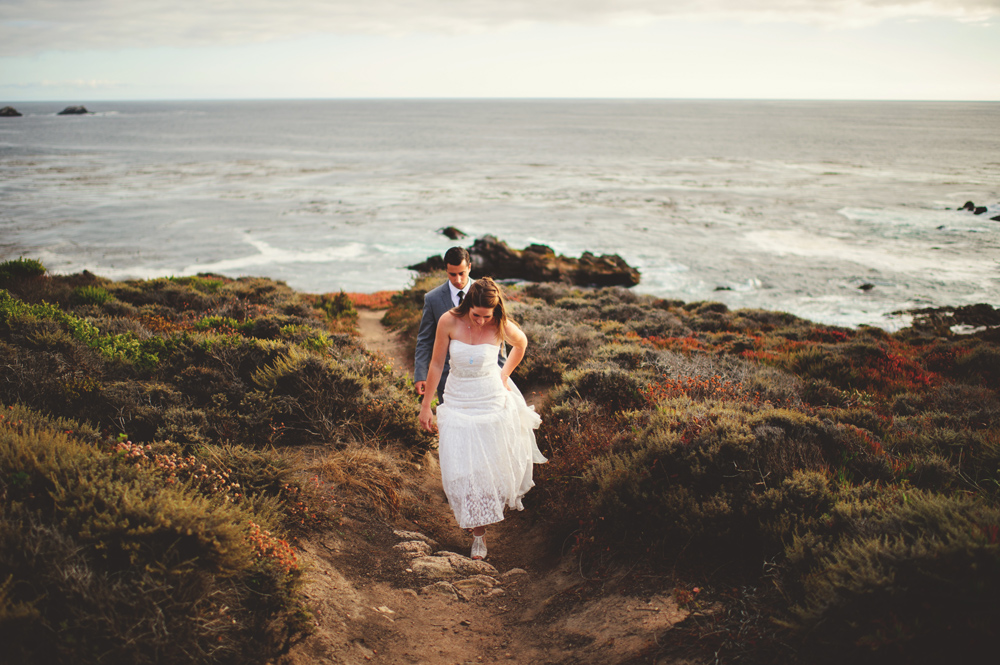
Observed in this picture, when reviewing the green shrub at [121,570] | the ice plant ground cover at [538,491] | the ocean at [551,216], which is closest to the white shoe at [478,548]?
the ice plant ground cover at [538,491]

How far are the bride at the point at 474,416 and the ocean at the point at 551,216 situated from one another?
21.7 metres

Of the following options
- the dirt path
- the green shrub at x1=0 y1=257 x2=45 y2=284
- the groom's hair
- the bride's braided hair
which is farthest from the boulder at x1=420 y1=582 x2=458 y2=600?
the green shrub at x1=0 y1=257 x2=45 y2=284

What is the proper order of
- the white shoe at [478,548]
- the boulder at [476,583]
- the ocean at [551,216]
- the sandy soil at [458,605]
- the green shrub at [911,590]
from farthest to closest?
the ocean at [551,216] < the white shoe at [478,548] < the boulder at [476,583] < the sandy soil at [458,605] < the green shrub at [911,590]

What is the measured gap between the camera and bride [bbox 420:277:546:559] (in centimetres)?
497

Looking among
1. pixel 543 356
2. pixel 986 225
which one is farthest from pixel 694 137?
pixel 543 356

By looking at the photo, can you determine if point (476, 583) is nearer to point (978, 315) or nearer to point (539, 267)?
point (539, 267)

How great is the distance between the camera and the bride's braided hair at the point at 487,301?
470 centimetres

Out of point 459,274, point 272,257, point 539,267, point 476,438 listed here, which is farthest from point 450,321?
point 272,257

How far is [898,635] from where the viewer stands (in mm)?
2658

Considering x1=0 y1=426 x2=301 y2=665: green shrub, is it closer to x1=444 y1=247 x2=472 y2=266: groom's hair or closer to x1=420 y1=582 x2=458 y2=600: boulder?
x1=420 y1=582 x2=458 y2=600: boulder

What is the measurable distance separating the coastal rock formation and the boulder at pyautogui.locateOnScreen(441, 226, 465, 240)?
23.5 ft

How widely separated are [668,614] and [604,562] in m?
0.89

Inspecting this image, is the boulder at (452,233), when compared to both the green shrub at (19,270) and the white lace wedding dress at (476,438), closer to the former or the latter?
the green shrub at (19,270)

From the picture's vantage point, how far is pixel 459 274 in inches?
225
